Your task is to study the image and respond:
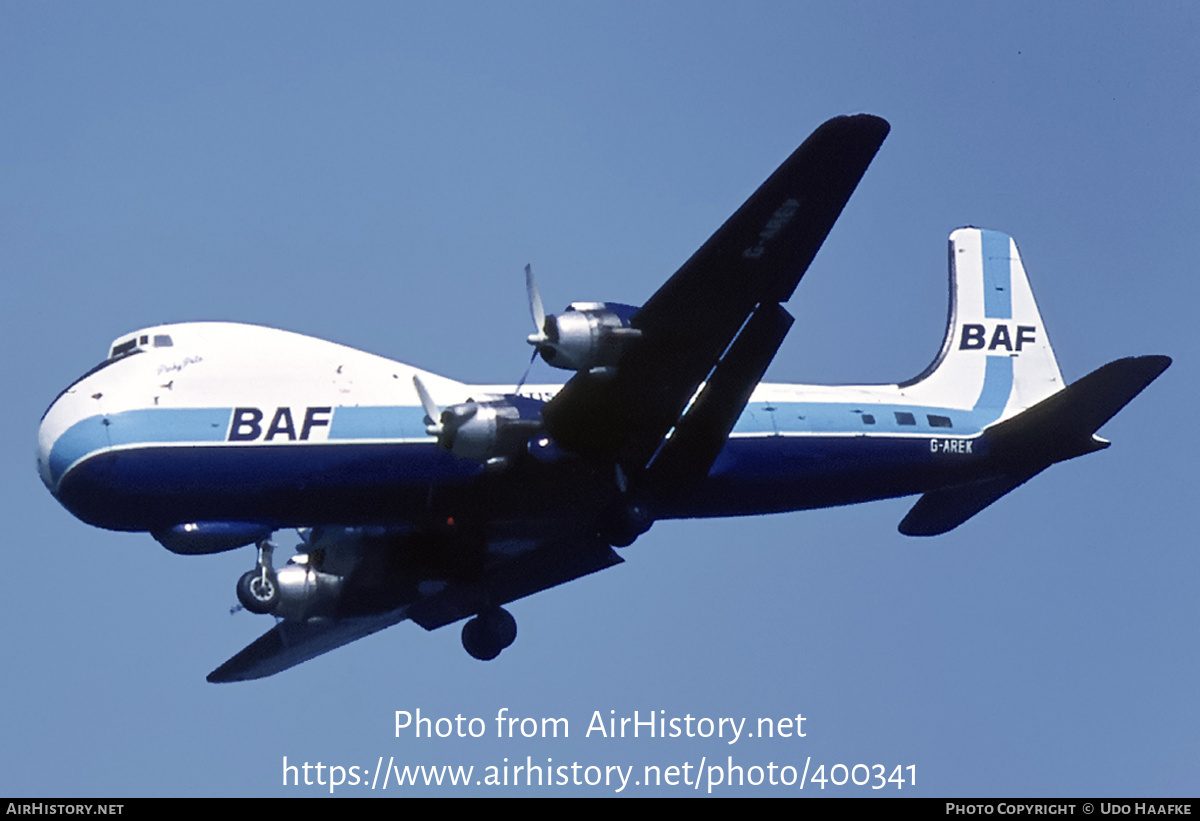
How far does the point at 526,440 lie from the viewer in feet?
82.7

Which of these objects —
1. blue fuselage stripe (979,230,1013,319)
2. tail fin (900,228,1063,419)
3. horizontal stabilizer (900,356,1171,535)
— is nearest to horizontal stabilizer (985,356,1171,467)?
horizontal stabilizer (900,356,1171,535)

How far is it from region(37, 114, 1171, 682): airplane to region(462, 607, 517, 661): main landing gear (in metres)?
0.03

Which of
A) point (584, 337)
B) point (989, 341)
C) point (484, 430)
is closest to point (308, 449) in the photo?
point (484, 430)

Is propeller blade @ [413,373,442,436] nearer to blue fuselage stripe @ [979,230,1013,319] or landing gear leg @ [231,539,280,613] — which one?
Result: landing gear leg @ [231,539,280,613]

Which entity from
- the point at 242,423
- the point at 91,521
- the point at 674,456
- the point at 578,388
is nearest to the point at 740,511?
the point at 674,456

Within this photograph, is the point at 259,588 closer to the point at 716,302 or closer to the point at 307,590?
the point at 307,590

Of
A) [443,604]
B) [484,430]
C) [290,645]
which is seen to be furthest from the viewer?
[290,645]

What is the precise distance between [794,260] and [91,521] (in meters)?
10.2

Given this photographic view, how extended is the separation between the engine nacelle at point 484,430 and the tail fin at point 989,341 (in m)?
7.96

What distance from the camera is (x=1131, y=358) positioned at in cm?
2748

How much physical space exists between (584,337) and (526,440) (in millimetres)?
2422

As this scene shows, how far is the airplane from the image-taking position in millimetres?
23719

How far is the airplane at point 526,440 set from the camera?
23.7 metres

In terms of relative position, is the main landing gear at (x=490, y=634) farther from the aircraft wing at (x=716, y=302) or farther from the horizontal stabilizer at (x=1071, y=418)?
the horizontal stabilizer at (x=1071, y=418)
